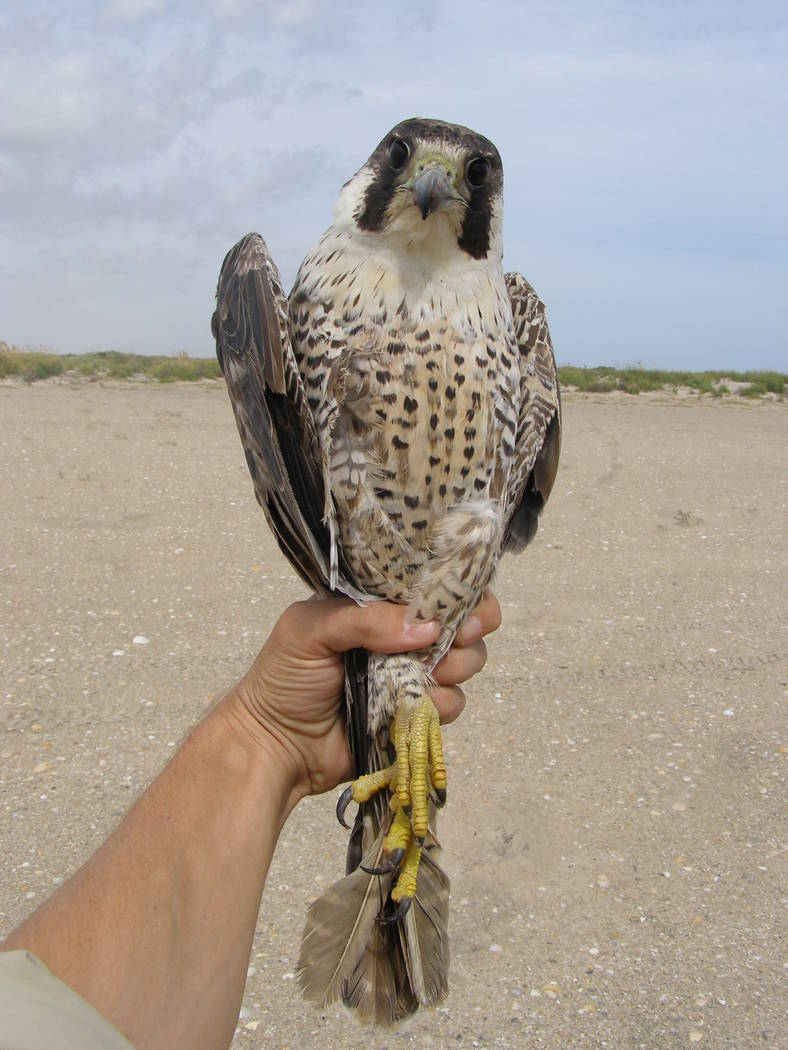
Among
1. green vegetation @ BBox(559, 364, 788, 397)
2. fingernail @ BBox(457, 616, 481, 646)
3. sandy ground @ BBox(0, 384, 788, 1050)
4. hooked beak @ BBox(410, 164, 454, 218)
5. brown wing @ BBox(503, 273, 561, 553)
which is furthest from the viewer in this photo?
green vegetation @ BBox(559, 364, 788, 397)

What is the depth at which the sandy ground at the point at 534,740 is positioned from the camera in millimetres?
3590

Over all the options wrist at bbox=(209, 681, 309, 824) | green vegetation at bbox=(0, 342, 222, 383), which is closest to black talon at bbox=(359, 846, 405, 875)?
wrist at bbox=(209, 681, 309, 824)

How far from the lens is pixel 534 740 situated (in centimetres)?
534

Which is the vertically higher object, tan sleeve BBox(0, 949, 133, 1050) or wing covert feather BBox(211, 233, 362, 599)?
wing covert feather BBox(211, 233, 362, 599)

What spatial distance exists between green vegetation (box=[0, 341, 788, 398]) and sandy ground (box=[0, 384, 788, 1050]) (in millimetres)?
10526

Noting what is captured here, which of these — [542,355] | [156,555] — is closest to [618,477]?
[156,555]

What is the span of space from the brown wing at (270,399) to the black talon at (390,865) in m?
0.84

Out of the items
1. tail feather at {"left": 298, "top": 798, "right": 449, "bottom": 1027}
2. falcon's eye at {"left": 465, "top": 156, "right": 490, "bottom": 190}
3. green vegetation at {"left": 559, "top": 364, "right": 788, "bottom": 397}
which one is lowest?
green vegetation at {"left": 559, "top": 364, "right": 788, "bottom": 397}

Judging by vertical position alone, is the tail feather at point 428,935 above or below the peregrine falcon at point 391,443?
below

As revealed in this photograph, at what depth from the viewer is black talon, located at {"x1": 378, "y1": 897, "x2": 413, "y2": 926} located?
257cm

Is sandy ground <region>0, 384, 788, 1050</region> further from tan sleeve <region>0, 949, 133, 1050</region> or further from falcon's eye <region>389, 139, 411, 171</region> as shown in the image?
falcon's eye <region>389, 139, 411, 171</region>

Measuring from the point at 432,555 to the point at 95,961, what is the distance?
141 cm

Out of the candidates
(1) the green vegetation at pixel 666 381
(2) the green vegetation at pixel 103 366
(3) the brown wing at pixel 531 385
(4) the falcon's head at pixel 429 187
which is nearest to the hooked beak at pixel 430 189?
(4) the falcon's head at pixel 429 187

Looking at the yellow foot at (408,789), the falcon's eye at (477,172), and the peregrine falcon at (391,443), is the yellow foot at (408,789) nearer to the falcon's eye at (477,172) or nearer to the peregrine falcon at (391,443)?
the peregrine falcon at (391,443)
